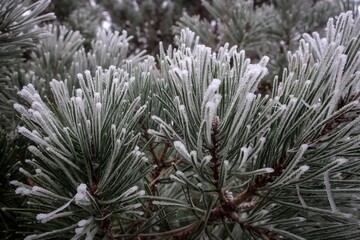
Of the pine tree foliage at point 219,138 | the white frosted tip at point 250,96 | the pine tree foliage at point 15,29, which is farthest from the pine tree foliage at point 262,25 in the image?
the white frosted tip at point 250,96

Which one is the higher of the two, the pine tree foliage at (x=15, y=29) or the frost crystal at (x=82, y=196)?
the pine tree foliage at (x=15, y=29)

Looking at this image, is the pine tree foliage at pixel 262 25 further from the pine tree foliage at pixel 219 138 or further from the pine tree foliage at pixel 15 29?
the pine tree foliage at pixel 219 138

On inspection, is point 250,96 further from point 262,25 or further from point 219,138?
point 262,25

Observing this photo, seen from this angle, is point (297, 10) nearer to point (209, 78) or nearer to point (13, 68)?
point (13, 68)

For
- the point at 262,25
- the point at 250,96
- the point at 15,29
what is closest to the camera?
the point at 250,96

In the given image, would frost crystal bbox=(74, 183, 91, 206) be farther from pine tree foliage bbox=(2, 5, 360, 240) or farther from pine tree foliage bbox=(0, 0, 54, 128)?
pine tree foliage bbox=(0, 0, 54, 128)

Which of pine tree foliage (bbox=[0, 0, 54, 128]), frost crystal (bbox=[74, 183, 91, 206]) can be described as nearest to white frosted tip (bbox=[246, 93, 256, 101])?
frost crystal (bbox=[74, 183, 91, 206])

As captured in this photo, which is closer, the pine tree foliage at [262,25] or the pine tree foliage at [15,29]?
the pine tree foliage at [15,29]

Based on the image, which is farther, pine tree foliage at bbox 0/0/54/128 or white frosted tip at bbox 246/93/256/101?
pine tree foliage at bbox 0/0/54/128

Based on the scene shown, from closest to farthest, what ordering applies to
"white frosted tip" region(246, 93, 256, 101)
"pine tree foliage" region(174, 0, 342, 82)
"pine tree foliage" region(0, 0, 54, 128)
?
"white frosted tip" region(246, 93, 256, 101)
"pine tree foliage" region(0, 0, 54, 128)
"pine tree foliage" region(174, 0, 342, 82)

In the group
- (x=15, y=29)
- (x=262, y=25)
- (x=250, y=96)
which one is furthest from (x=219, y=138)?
(x=262, y=25)

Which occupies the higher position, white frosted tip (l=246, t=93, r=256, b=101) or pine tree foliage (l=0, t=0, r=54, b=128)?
pine tree foliage (l=0, t=0, r=54, b=128)
